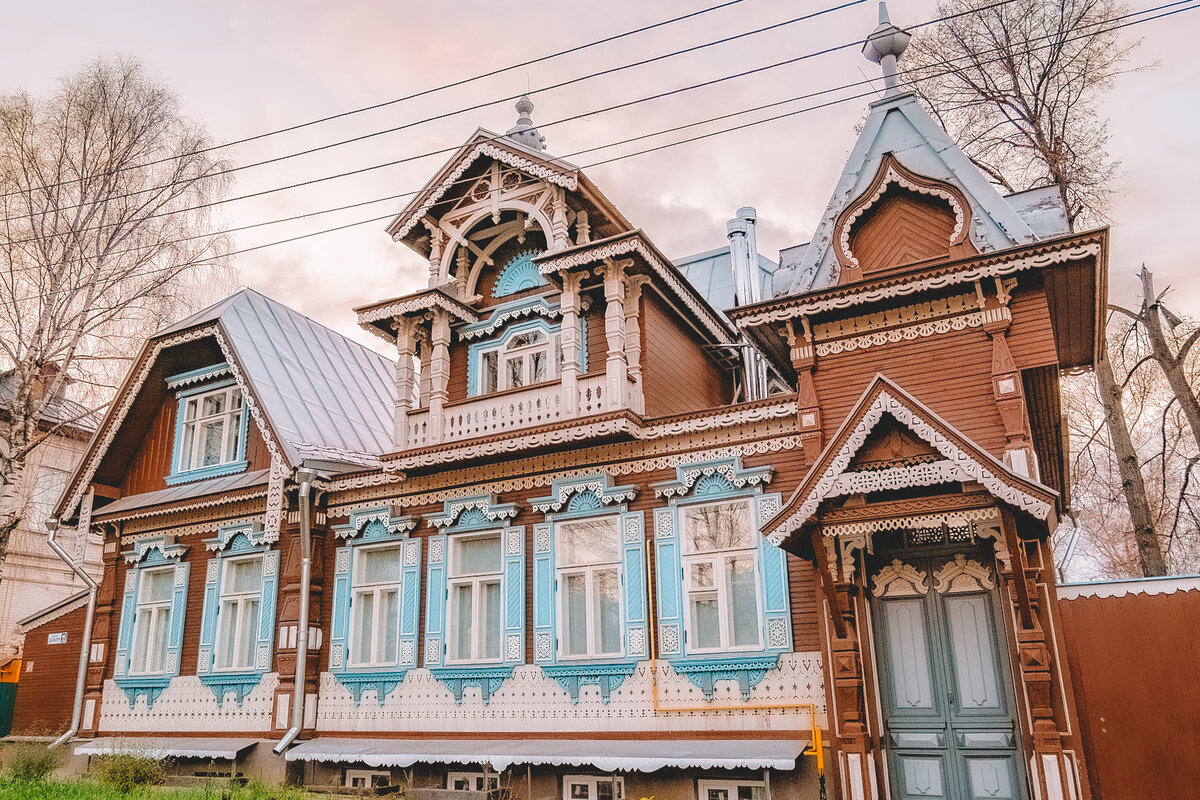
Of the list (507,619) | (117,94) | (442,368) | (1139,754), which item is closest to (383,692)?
(507,619)

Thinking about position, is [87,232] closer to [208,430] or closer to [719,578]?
[208,430]

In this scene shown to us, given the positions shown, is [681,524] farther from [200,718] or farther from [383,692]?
[200,718]

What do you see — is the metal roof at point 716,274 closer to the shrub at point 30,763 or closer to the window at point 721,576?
the window at point 721,576

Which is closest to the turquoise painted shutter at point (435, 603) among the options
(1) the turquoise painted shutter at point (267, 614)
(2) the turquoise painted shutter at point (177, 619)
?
(1) the turquoise painted shutter at point (267, 614)

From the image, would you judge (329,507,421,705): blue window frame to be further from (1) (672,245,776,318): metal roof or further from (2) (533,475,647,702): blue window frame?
(1) (672,245,776,318): metal roof

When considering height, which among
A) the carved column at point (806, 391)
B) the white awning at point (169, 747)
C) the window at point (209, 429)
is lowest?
the white awning at point (169, 747)

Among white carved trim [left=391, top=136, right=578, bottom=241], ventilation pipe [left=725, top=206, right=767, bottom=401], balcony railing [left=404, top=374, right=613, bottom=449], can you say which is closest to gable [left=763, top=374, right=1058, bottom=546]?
balcony railing [left=404, top=374, right=613, bottom=449]

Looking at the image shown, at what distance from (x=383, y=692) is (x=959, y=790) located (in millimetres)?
8200

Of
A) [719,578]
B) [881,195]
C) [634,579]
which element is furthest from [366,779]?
[881,195]

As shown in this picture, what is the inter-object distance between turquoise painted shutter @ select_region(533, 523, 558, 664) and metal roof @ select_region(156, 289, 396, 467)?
4431 millimetres

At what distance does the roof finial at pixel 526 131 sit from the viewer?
15.8m

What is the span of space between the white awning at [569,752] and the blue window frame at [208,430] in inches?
228

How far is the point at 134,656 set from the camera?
16141mm

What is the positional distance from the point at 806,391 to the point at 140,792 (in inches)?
380
